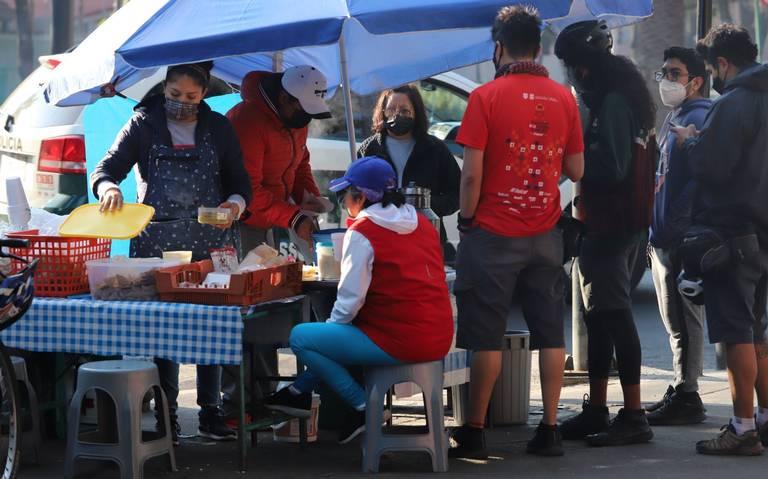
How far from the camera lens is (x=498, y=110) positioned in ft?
19.3

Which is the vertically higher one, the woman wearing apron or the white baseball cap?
the white baseball cap

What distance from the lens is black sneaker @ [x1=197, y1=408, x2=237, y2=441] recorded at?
6645 mm

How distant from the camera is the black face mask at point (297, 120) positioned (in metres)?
6.84

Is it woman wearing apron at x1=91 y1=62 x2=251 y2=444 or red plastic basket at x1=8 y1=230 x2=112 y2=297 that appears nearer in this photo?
red plastic basket at x1=8 y1=230 x2=112 y2=297

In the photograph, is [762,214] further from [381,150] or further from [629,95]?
[381,150]

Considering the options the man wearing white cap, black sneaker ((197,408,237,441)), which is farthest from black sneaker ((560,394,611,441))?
black sneaker ((197,408,237,441))

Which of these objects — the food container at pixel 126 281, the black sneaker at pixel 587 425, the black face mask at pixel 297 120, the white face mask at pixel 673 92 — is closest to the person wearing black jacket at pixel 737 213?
the black sneaker at pixel 587 425

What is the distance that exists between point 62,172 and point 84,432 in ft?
11.3

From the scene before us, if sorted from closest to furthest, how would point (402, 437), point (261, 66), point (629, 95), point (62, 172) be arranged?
point (402, 437)
point (629, 95)
point (261, 66)
point (62, 172)

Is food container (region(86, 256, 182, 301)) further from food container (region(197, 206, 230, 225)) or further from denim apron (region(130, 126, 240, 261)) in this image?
denim apron (region(130, 126, 240, 261))

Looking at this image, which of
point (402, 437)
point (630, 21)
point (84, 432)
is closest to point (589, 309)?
point (402, 437)

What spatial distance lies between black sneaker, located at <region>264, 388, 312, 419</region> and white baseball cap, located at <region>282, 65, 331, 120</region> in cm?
149

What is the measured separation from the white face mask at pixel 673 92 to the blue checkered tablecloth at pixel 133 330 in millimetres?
2797

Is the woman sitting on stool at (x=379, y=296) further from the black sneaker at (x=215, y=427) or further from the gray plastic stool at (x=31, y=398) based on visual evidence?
the gray plastic stool at (x=31, y=398)
